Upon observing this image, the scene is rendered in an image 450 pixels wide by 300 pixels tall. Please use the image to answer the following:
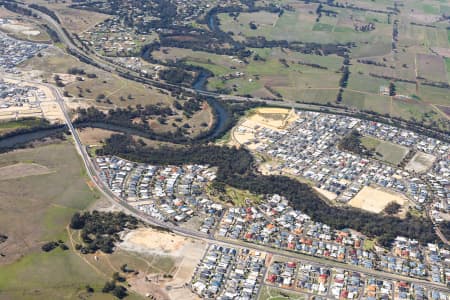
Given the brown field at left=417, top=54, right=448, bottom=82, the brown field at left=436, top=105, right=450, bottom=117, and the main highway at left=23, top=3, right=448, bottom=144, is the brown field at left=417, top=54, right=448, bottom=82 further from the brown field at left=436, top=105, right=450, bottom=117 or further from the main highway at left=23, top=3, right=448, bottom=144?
the main highway at left=23, top=3, right=448, bottom=144

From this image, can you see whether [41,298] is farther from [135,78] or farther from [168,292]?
[135,78]

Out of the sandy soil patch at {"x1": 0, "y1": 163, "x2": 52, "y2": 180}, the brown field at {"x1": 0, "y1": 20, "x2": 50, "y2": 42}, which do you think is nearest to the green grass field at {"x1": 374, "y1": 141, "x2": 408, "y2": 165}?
the sandy soil patch at {"x1": 0, "y1": 163, "x2": 52, "y2": 180}

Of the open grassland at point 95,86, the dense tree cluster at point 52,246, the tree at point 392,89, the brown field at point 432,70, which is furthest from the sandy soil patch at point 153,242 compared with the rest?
the brown field at point 432,70

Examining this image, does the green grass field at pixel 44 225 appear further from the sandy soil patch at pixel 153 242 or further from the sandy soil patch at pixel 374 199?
the sandy soil patch at pixel 374 199

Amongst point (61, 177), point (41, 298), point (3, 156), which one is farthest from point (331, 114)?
point (41, 298)

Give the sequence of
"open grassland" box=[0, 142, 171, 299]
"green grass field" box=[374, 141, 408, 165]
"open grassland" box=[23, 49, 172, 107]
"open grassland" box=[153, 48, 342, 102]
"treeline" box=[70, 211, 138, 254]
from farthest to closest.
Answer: "open grassland" box=[153, 48, 342, 102] → "open grassland" box=[23, 49, 172, 107] → "green grass field" box=[374, 141, 408, 165] → "treeline" box=[70, 211, 138, 254] → "open grassland" box=[0, 142, 171, 299]

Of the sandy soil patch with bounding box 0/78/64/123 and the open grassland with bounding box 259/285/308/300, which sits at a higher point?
the open grassland with bounding box 259/285/308/300

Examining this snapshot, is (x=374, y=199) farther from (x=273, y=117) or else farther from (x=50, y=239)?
(x=50, y=239)
